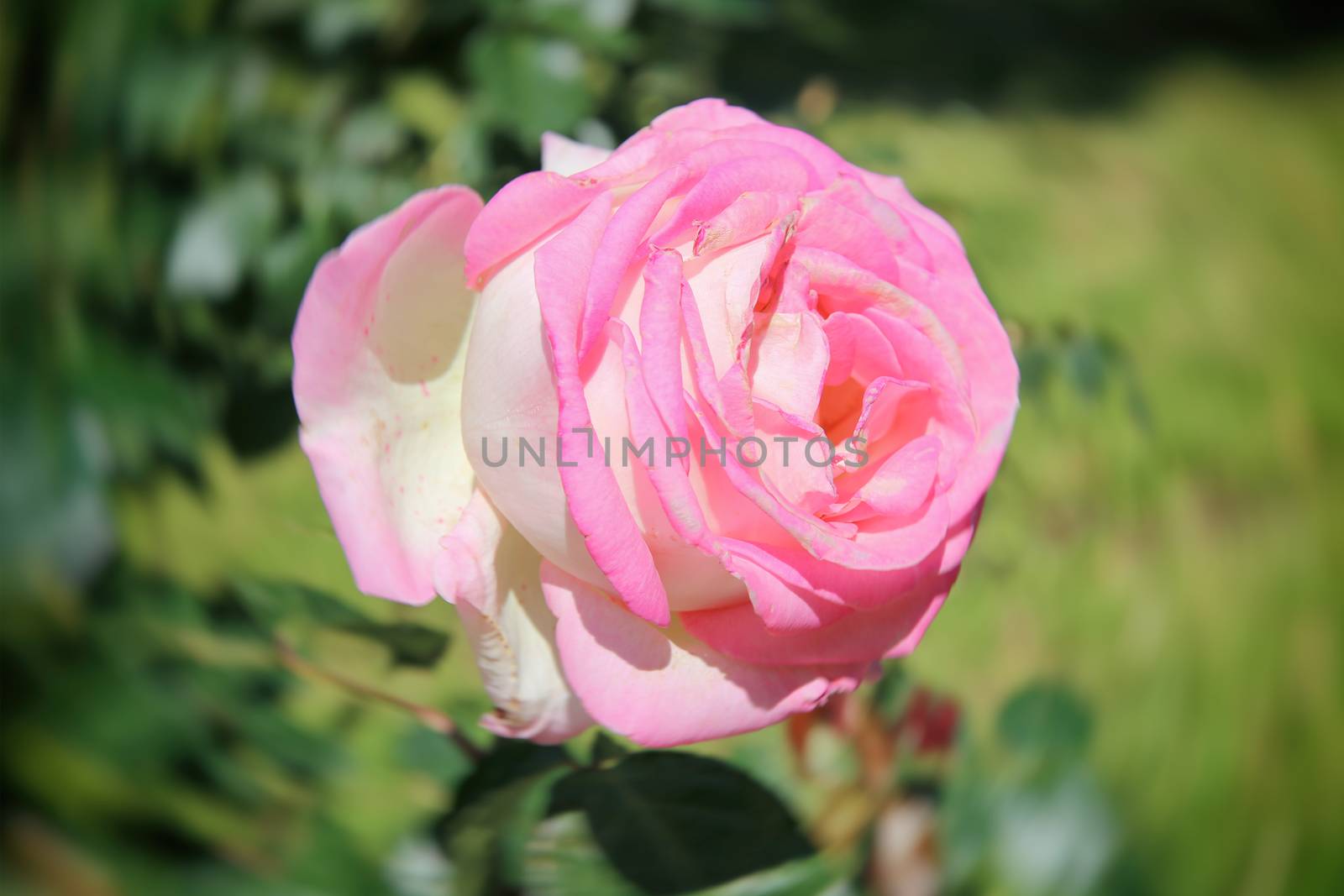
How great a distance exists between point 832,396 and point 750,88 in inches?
7.5

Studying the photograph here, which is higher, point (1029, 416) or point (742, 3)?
point (742, 3)

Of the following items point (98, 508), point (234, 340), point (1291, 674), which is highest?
point (234, 340)

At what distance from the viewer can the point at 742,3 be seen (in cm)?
47

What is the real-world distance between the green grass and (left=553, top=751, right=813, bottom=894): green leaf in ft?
0.06

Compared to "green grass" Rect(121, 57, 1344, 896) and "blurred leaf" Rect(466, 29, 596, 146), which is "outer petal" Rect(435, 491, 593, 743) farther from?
"blurred leaf" Rect(466, 29, 596, 146)

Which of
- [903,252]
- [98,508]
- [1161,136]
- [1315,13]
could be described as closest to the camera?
[903,252]

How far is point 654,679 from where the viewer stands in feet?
0.82

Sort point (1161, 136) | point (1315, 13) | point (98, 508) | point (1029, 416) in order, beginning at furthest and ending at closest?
point (1315, 13) → point (1161, 136) → point (98, 508) → point (1029, 416)

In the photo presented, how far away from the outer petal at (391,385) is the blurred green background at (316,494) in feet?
0.10

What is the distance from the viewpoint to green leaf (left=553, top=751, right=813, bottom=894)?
0.29 m

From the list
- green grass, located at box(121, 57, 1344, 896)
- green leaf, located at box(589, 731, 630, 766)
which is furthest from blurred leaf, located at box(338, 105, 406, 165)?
green leaf, located at box(589, 731, 630, 766)

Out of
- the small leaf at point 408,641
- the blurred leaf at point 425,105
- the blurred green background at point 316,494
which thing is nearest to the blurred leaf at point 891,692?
the blurred green background at point 316,494

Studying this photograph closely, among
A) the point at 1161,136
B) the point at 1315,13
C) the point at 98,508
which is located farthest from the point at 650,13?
the point at 1315,13

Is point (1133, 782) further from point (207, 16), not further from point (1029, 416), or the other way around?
point (207, 16)
